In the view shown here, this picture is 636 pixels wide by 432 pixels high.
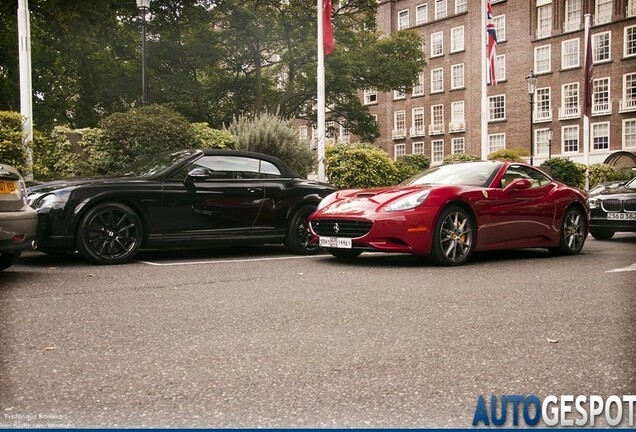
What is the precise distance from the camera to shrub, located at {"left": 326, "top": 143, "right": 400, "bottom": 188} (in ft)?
59.9

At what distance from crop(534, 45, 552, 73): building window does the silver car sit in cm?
5205

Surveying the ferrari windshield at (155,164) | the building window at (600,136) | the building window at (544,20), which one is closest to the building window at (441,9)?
the building window at (544,20)

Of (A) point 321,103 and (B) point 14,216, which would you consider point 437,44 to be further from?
(B) point 14,216

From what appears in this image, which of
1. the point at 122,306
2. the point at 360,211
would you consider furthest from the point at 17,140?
the point at 122,306

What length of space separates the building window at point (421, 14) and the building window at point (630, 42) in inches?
721

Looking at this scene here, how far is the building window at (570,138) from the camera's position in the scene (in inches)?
2057

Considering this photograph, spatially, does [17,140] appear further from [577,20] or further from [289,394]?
[577,20]

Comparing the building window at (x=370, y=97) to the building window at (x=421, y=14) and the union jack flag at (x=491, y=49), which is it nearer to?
the building window at (x=421, y=14)

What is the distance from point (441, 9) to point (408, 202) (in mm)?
55868

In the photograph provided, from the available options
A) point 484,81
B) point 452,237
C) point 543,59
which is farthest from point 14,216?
point 543,59

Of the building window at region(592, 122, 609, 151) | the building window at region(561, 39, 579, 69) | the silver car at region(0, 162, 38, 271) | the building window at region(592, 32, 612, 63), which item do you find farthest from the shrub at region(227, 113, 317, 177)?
the building window at region(561, 39, 579, 69)

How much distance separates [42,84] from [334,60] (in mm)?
13748

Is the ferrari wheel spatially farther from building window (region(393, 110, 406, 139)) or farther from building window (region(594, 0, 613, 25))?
building window (region(393, 110, 406, 139))

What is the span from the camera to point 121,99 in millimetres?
32406
